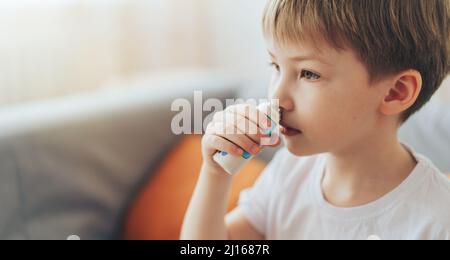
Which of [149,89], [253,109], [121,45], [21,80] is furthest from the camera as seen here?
[121,45]

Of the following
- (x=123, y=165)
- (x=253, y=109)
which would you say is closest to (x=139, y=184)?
(x=123, y=165)

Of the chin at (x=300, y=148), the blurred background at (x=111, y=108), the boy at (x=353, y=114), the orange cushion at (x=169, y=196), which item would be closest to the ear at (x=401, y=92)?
the boy at (x=353, y=114)

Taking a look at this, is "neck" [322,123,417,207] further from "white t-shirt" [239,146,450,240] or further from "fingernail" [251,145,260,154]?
"fingernail" [251,145,260,154]

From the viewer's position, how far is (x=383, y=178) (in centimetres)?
75

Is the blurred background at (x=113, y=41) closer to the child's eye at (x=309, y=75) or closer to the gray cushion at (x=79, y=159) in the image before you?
the gray cushion at (x=79, y=159)

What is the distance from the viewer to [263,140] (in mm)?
685

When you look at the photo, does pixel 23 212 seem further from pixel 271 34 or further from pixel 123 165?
pixel 271 34

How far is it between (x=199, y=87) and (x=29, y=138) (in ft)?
1.58

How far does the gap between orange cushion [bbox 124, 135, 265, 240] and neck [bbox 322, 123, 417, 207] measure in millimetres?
389

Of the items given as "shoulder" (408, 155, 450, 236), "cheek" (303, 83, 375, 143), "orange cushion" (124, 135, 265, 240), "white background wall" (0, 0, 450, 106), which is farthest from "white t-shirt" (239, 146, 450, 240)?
"white background wall" (0, 0, 450, 106)

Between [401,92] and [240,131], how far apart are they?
0.71ft

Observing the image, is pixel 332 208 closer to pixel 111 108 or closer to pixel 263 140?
pixel 263 140

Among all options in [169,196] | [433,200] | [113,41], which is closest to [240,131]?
[433,200]

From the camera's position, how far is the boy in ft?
2.15
